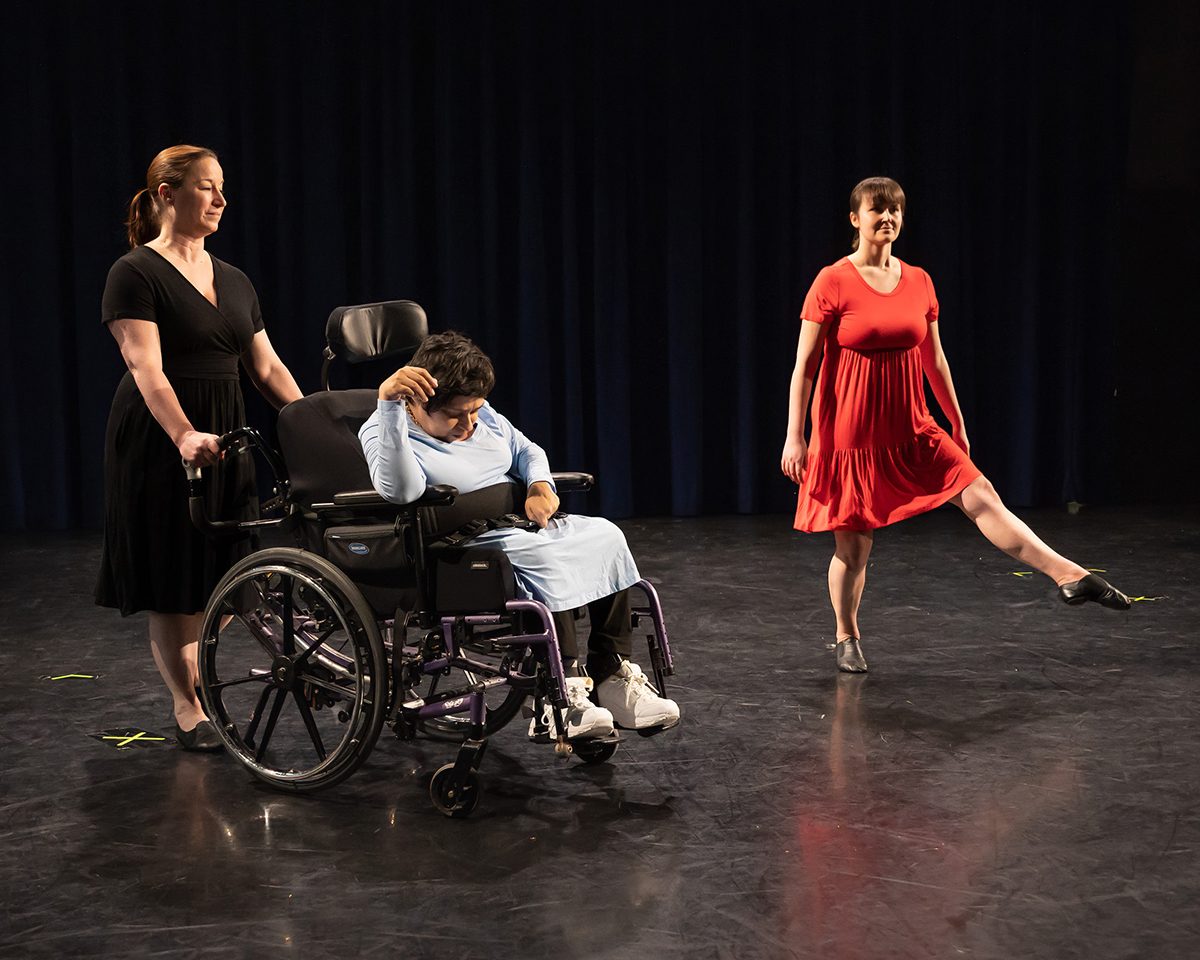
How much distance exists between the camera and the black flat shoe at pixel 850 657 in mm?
3631

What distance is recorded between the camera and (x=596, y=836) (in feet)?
8.20

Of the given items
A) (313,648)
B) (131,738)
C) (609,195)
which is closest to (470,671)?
(313,648)

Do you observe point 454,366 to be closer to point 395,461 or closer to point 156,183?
point 395,461

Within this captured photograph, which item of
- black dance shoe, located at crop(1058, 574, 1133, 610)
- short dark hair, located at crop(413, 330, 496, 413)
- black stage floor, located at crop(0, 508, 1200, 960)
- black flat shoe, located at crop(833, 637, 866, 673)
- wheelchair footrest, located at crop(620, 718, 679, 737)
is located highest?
short dark hair, located at crop(413, 330, 496, 413)

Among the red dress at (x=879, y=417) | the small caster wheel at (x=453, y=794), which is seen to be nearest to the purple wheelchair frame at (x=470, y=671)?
the small caster wheel at (x=453, y=794)

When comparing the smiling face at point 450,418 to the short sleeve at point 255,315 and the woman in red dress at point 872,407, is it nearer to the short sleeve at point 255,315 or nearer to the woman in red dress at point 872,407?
the short sleeve at point 255,315

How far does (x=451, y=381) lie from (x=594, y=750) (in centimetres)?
80

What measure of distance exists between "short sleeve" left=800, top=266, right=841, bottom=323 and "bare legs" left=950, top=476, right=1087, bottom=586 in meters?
0.54

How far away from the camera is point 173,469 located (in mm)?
2990

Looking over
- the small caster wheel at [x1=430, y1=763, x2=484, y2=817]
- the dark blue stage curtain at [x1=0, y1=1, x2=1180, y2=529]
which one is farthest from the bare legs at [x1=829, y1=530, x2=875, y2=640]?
the dark blue stage curtain at [x1=0, y1=1, x2=1180, y2=529]

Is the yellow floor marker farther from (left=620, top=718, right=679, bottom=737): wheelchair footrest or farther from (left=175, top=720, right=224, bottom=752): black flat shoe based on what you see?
(left=620, top=718, right=679, bottom=737): wheelchair footrest

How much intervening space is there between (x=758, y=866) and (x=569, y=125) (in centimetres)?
456

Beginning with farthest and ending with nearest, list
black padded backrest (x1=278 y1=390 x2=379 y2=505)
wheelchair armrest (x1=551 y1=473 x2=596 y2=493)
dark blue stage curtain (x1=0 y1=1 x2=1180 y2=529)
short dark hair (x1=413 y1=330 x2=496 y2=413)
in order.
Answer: dark blue stage curtain (x1=0 y1=1 x2=1180 y2=529)
wheelchair armrest (x1=551 y1=473 x2=596 y2=493)
black padded backrest (x1=278 y1=390 x2=379 y2=505)
short dark hair (x1=413 y1=330 x2=496 y2=413)

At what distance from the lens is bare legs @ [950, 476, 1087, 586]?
337cm
